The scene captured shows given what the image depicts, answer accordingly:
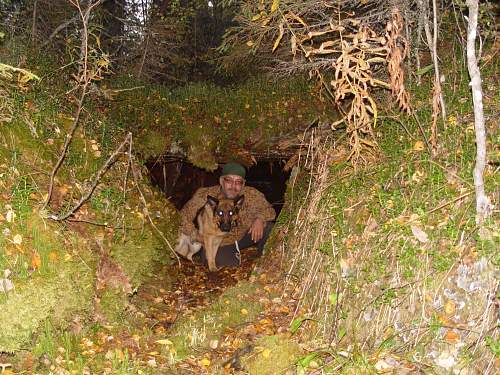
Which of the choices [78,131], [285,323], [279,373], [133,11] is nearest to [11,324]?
[279,373]

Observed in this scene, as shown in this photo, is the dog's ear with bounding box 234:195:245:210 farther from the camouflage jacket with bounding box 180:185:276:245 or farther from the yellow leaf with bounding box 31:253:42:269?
the yellow leaf with bounding box 31:253:42:269

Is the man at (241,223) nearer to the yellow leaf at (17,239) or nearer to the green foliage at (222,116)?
the green foliage at (222,116)

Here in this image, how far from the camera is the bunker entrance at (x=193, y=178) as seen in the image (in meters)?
9.75

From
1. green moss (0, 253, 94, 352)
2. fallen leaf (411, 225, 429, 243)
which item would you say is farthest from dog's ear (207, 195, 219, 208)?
fallen leaf (411, 225, 429, 243)

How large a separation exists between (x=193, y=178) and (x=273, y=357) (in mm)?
8239

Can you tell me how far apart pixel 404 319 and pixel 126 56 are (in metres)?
7.44

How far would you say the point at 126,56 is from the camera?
343 inches

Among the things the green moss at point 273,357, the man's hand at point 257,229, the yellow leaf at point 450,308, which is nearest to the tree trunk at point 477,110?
the yellow leaf at point 450,308

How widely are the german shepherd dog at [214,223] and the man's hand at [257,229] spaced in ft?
1.14

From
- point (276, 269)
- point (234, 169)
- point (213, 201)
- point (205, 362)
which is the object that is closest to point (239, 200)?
point (213, 201)

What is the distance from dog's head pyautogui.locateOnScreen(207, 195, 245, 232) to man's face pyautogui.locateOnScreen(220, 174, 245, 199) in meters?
0.17

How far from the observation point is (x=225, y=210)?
7.71m

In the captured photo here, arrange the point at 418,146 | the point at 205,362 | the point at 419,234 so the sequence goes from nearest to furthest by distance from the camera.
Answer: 1. the point at 419,234
2. the point at 205,362
3. the point at 418,146

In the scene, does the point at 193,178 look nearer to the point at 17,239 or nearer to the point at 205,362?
the point at 205,362
